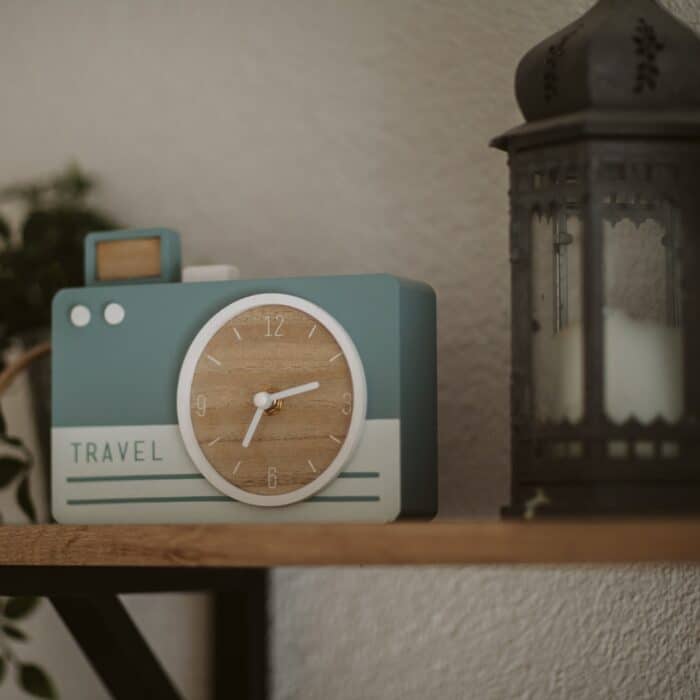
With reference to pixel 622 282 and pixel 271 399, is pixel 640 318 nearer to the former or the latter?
pixel 622 282

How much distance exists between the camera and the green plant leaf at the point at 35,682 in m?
1.36

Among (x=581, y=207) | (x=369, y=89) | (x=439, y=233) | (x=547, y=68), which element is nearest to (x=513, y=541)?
(x=581, y=207)

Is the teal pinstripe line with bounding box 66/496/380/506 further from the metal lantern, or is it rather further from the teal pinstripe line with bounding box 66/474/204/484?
the metal lantern

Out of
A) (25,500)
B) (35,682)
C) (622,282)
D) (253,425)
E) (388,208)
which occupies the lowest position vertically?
(35,682)

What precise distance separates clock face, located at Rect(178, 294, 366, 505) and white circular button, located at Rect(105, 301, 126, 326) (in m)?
0.08

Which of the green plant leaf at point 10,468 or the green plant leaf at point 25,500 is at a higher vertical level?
the green plant leaf at point 10,468

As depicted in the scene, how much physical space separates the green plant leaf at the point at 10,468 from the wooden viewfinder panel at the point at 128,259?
337mm

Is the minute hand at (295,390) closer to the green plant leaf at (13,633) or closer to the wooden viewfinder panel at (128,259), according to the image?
the wooden viewfinder panel at (128,259)

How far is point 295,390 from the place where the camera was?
3.34ft

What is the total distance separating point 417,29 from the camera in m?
1.32

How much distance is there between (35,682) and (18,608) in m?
0.09

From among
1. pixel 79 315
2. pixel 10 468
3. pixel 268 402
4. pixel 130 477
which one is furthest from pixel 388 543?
pixel 10 468

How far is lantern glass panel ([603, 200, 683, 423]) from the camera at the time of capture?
929 mm

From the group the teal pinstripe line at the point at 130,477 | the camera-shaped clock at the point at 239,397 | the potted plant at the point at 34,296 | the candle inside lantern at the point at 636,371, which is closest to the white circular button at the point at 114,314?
the camera-shaped clock at the point at 239,397
